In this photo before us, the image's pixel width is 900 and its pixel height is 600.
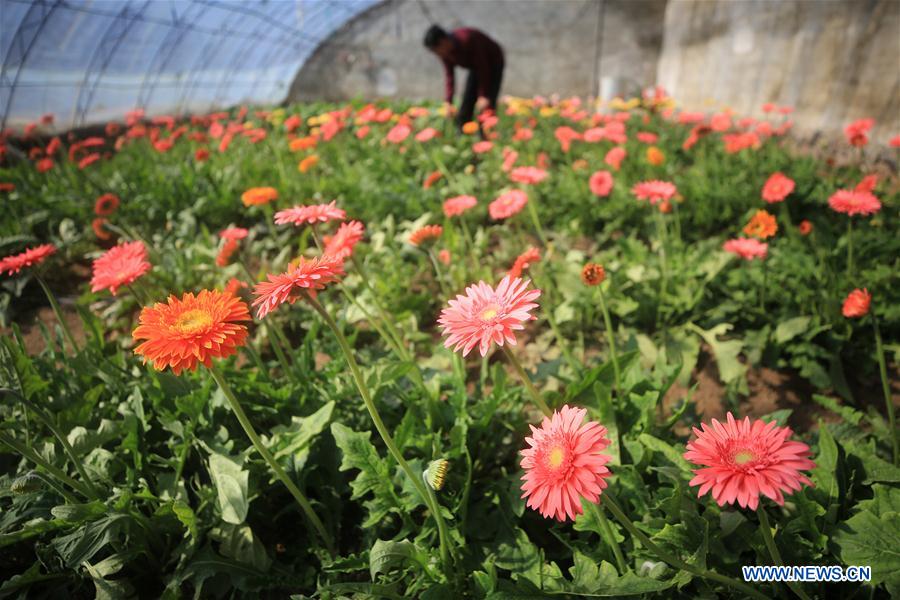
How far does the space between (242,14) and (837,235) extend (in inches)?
538

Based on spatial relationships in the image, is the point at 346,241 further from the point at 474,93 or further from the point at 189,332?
the point at 474,93

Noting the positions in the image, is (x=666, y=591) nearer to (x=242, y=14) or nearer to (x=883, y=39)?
(x=883, y=39)

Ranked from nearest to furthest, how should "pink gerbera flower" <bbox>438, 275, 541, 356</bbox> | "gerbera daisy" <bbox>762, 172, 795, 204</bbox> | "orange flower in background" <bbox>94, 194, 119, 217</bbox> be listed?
"pink gerbera flower" <bbox>438, 275, 541, 356</bbox>, "gerbera daisy" <bbox>762, 172, 795, 204</bbox>, "orange flower in background" <bbox>94, 194, 119, 217</bbox>

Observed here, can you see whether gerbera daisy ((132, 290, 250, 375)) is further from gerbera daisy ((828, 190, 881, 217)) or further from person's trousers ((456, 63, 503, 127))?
person's trousers ((456, 63, 503, 127))

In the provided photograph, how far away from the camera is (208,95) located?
1376 centimetres

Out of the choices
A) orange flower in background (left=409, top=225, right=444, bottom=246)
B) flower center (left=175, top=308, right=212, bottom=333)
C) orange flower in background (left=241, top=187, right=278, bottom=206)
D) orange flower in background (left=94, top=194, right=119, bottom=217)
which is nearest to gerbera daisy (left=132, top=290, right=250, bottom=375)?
flower center (left=175, top=308, right=212, bottom=333)

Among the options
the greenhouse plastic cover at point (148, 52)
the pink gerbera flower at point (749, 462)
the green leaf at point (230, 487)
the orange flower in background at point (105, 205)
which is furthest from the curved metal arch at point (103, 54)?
the pink gerbera flower at point (749, 462)

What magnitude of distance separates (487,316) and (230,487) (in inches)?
Result: 38.2

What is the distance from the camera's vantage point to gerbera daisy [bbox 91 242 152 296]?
1.54 meters

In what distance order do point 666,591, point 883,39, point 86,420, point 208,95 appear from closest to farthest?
1. point 666,591
2. point 86,420
3. point 883,39
4. point 208,95

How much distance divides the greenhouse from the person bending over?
92 millimetres

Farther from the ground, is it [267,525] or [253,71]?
[253,71]

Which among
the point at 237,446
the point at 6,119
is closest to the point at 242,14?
the point at 6,119

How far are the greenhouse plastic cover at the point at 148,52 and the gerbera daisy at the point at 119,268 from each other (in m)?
8.98
